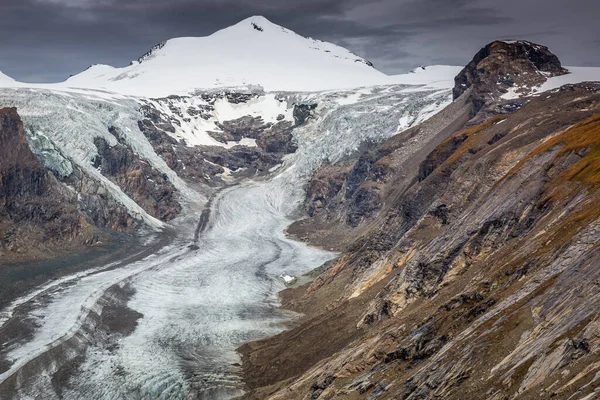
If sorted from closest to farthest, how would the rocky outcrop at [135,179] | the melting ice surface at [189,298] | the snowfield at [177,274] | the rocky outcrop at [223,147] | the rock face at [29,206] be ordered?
1. the melting ice surface at [189,298]
2. the snowfield at [177,274]
3. the rock face at [29,206]
4. the rocky outcrop at [135,179]
5. the rocky outcrop at [223,147]

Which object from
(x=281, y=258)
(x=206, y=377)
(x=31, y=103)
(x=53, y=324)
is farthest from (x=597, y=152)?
(x=31, y=103)

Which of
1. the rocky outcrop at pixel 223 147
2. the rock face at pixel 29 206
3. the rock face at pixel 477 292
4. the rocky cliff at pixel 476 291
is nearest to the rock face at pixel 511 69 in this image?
the rocky cliff at pixel 476 291

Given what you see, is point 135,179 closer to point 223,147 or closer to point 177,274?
point 177,274

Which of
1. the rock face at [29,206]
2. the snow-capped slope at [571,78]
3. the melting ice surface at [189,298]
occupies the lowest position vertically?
the melting ice surface at [189,298]

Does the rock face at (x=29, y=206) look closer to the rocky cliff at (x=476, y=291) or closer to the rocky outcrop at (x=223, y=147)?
the rocky cliff at (x=476, y=291)

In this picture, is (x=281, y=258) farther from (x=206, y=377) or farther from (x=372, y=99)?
(x=372, y=99)

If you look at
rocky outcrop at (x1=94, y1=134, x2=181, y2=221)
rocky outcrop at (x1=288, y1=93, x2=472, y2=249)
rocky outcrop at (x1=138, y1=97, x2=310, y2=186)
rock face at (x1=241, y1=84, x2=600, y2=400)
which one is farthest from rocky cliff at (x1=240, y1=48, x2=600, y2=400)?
rocky outcrop at (x1=138, y1=97, x2=310, y2=186)
